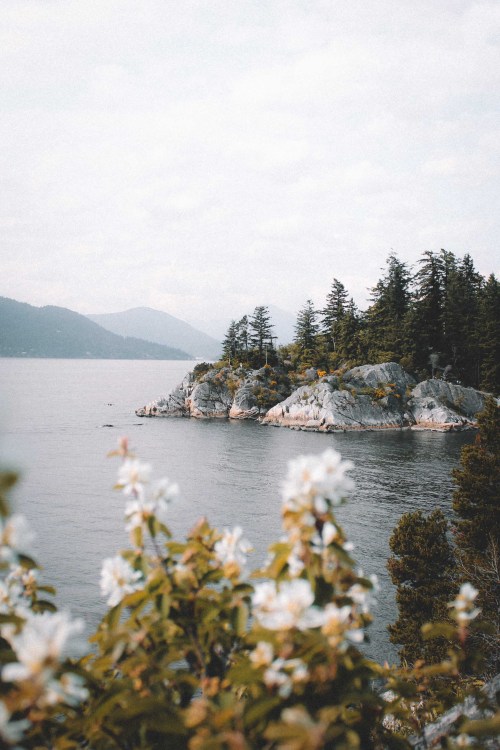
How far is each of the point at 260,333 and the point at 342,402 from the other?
26.6m

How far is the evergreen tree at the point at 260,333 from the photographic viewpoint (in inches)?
3233

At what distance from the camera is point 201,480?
37781 millimetres

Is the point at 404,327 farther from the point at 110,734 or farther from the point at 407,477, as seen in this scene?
the point at 110,734

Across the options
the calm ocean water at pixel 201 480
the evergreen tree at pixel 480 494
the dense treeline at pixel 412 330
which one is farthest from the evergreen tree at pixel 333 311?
the evergreen tree at pixel 480 494

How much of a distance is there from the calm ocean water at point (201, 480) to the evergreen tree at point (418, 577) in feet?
10.5

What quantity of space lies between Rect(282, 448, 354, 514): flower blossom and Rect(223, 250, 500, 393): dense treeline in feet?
226

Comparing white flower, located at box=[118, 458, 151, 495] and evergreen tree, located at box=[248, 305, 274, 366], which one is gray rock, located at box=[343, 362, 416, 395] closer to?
evergreen tree, located at box=[248, 305, 274, 366]

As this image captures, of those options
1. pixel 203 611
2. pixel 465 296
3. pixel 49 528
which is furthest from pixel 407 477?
pixel 465 296

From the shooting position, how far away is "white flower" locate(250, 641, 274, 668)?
7.28 ft

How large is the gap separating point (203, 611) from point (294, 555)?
74cm

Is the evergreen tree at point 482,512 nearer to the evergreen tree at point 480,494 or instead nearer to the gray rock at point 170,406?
the evergreen tree at point 480,494

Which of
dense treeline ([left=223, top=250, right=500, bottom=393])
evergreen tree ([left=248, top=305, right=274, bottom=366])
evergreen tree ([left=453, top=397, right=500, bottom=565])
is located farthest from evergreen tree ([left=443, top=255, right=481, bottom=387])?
evergreen tree ([left=453, top=397, right=500, bottom=565])

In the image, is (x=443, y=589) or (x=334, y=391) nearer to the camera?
(x=443, y=589)

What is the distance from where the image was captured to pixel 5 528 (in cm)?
245
